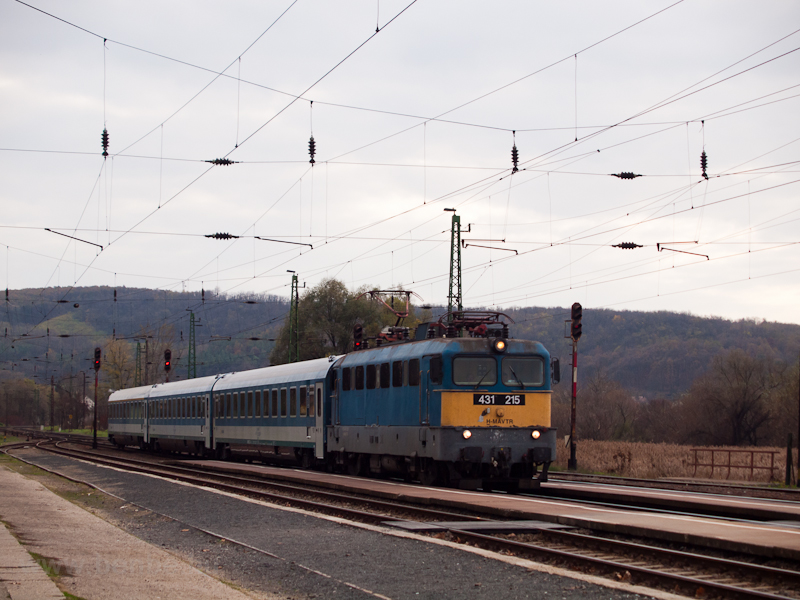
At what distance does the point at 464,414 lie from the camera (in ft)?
62.3

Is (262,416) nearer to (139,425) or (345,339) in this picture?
(139,425)

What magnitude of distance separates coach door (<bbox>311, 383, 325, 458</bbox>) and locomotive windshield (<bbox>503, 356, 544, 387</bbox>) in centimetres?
793

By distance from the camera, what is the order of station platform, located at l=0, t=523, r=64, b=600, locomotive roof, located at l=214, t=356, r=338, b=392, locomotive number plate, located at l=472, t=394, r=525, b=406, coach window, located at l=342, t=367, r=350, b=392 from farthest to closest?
locomotive roof, located at l=214, t=356, r=338, b=392 < coach window, located at l=342, t=367, r=350, b=392 < locomotive number plate, located at l=472, t=394, r=525, b=406 < station platform, located at l=0, t=523, r=64, b=600

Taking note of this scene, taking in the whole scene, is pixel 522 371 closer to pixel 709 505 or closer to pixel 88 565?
pixel 709 505

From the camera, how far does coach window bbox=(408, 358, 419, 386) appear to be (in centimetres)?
2019

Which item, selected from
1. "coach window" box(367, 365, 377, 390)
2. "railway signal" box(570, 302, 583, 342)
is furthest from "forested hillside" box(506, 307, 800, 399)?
"coach window" box(367, 365, 377, 390)

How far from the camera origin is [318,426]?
26266 mm

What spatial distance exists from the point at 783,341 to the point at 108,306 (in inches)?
5690

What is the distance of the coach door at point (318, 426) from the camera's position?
26.0m

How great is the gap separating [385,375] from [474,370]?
3203 millimetres

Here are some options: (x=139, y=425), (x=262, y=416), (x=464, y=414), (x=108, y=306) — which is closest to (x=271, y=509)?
(x=464, y=414)

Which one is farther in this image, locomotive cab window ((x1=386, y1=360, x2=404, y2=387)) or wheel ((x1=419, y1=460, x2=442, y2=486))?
locomotive cab window ((x1=386, y1=360, x2=404, y2=387))

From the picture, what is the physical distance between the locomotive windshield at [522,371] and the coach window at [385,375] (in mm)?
3372

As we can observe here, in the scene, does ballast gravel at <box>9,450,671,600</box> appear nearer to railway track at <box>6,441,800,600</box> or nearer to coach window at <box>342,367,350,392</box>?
railway track at <box>6,441,800,600</box>
